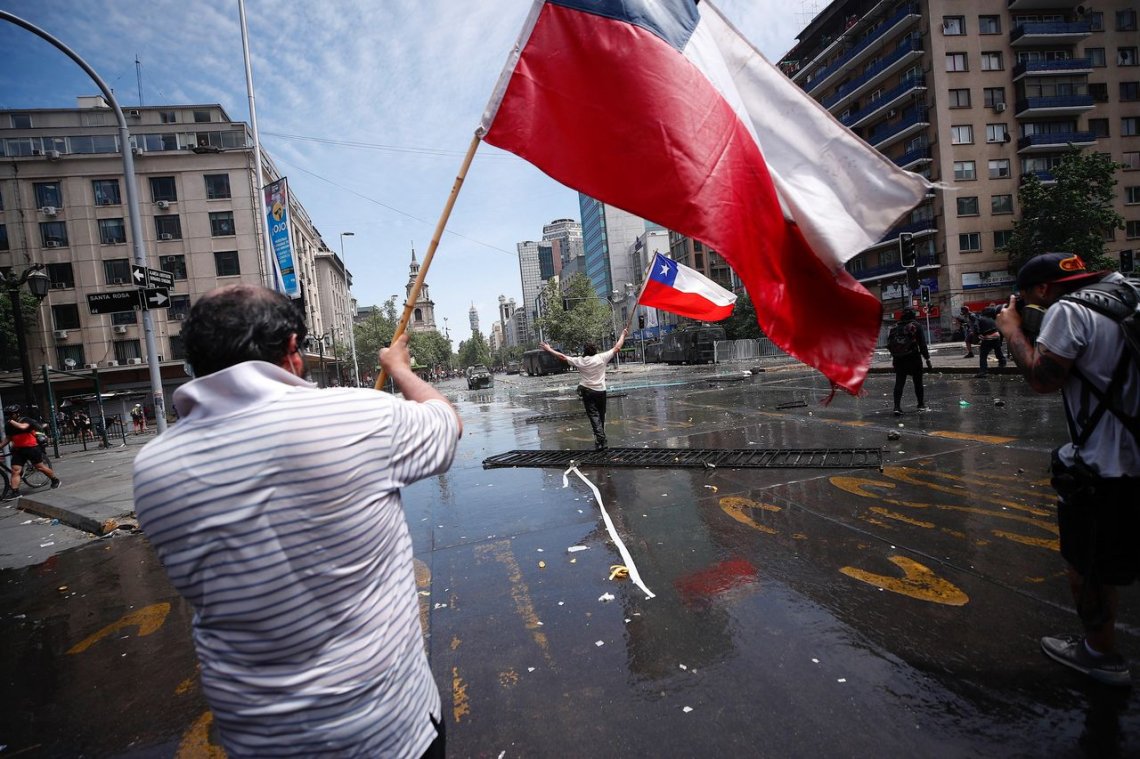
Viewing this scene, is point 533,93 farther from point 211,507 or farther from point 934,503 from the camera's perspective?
point 934,503

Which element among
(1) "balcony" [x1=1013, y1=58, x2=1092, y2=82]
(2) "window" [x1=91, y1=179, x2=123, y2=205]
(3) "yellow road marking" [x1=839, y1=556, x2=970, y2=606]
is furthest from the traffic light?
(2) "window" [x1=91, y1=179, x2=123, y2=205]

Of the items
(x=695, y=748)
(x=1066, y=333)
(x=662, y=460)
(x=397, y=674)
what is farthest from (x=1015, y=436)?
(x=397, y=674)

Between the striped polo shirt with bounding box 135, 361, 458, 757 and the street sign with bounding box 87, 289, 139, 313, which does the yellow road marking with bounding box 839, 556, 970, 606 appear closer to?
the striped polo shirt with bounding box 135, 361, 458, 757

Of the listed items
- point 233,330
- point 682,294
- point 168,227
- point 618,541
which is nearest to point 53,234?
point 168,227

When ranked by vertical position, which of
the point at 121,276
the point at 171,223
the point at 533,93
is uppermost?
the point at 171,223

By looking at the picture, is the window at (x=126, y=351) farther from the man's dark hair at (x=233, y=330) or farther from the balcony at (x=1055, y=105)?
the balcony at (x=1055, y=105)

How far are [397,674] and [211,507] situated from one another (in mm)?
625

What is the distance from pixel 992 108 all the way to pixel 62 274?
7104cm

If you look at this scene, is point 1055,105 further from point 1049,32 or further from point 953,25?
point 953,25

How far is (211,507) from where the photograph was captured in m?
1.27

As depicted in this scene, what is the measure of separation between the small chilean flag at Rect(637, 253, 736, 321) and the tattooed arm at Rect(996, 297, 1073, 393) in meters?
4.27

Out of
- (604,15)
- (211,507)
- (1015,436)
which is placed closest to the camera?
(211,507)

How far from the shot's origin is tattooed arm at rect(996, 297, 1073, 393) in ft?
8.66

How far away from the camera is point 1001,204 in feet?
150
